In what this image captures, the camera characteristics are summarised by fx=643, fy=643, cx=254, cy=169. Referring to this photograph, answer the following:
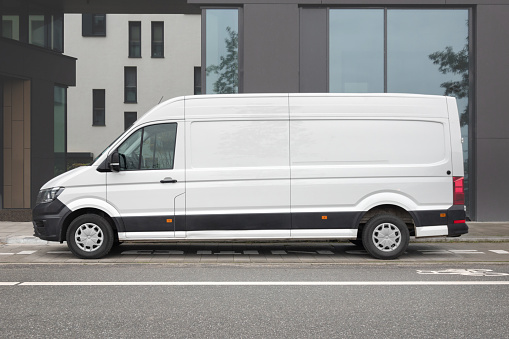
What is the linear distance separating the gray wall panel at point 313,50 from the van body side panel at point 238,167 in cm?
524

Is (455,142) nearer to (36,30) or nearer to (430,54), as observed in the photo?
(430,54)

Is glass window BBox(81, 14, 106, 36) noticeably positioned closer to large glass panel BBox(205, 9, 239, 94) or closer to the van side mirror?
large glass panel BBox(205, 9, 239, 94)

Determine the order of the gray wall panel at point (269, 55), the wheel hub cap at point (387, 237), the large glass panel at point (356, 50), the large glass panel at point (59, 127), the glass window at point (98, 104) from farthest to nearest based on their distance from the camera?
the glass window at point (98, 104), the large glass panel at point (59, 127), the large glass panel at point (356, 50), the gray wall panel at point (269, 55), the wheel hub cap at point (387, 237)

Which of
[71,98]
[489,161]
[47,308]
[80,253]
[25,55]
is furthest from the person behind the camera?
[71,98]

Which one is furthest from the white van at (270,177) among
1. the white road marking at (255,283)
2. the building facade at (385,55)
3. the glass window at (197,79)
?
the glass window at (197,79)

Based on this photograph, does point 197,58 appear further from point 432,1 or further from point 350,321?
point 350,321

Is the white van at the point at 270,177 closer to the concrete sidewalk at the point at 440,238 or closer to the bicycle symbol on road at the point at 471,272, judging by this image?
the bicycle symbol on road at the point at 471,272

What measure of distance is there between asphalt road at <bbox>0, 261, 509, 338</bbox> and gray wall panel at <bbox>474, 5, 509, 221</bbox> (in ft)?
19.3

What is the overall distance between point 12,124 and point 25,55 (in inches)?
79.8

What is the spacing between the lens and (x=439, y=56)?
14.6 m

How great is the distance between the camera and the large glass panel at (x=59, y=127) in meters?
19.7

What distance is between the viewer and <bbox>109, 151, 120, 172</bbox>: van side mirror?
9.06 meters

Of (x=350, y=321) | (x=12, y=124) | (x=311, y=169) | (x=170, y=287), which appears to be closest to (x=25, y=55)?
(x=12, y=124)

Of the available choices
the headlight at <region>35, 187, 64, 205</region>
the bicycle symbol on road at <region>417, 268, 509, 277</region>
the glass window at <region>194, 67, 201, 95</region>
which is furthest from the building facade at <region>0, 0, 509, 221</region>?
the glass window at <region>194, 67, 201, 95</region>
